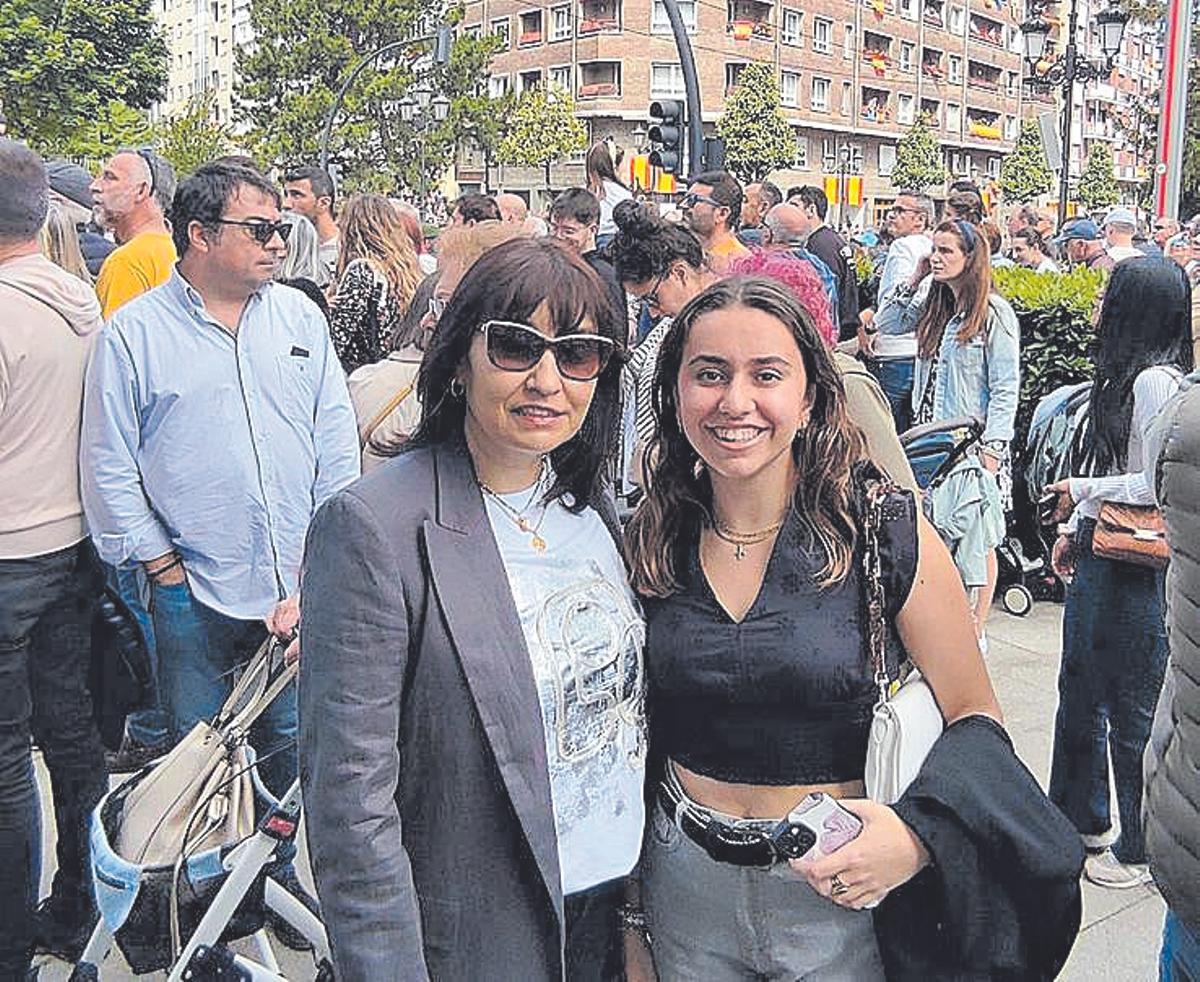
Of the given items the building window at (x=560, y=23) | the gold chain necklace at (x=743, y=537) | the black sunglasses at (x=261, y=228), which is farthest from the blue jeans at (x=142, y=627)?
the building window at (x=560, y=23)

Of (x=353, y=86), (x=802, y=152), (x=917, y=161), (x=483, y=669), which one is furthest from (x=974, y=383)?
(x=917, y=161)

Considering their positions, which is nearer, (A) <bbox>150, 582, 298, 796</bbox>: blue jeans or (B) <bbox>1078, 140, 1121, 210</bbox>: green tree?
(A) <bbox>150, 582, 298, 796</bbox>: blue jeans

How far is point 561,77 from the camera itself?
195 ft

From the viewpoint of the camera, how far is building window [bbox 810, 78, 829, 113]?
63.1m

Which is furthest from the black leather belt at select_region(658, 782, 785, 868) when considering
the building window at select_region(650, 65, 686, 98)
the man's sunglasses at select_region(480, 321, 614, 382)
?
the building window at select_region(650, 65, 686, 98)

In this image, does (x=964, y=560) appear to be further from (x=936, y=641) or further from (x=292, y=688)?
(x=936, y=641)

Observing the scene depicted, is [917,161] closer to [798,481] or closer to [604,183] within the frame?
[604,183]

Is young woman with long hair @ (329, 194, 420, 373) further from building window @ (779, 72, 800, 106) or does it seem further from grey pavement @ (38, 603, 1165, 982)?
building window @ (779, 72, 800, 106)

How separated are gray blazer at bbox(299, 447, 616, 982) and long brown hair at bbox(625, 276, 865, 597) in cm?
37

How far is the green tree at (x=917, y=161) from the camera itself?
2445 inches

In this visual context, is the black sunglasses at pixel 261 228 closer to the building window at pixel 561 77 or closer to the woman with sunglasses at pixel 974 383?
the woman with sunglasses at pixel 974 383

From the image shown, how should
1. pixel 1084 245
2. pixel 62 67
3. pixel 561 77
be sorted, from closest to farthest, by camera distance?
pixel 1084 245 < pixel 62 67 < pixel 561 77

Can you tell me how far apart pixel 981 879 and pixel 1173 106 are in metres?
13.4

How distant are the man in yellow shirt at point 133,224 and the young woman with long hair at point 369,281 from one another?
0.77 m
